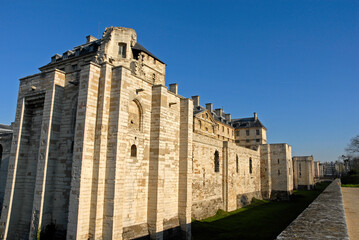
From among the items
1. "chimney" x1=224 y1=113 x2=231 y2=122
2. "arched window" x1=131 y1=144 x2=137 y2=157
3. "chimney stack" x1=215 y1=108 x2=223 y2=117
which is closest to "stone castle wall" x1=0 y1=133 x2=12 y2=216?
"arched window" x1=131 y1=144 x2=137 y2=157

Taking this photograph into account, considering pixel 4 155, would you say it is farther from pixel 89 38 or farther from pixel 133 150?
pixel 89 38

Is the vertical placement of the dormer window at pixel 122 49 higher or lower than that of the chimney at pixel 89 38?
lower

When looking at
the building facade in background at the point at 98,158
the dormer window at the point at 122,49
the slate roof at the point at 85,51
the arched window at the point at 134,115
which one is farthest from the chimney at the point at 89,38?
the arched window at the point at 134,115

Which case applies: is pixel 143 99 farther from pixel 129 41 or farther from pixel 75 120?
pixel 129 41

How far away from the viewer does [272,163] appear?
3844cm

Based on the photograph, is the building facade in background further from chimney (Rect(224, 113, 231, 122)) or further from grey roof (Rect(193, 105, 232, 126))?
chimney (Rect(224, 113, 231, 122))

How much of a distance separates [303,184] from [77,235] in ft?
184

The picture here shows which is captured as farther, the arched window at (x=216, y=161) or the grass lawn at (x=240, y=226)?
the arched window at (x=216, y=161)

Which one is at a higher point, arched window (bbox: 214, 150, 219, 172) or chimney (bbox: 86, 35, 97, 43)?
chimney (bbox: 86, 35, 97, 43)

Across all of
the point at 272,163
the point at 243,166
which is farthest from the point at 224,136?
the point at 243,166

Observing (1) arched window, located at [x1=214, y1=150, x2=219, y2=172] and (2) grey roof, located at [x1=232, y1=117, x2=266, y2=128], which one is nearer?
(1) arched window, located at [x1=214, y1=150, x2=219, y2=172]

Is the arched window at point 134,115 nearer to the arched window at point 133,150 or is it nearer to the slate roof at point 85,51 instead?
the arched window at point 133,150

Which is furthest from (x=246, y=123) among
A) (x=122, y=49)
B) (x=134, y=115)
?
(x=134, y=115)

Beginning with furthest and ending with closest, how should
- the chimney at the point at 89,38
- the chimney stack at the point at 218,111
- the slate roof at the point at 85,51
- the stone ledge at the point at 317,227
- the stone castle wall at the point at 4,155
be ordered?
the chimney stack at the point at 218,111
the chimney at the point at 89,38
the slate roof at the point at 85,51
the stone castle wall at the point at 4,155
the stone ledge at the point at 317,227
